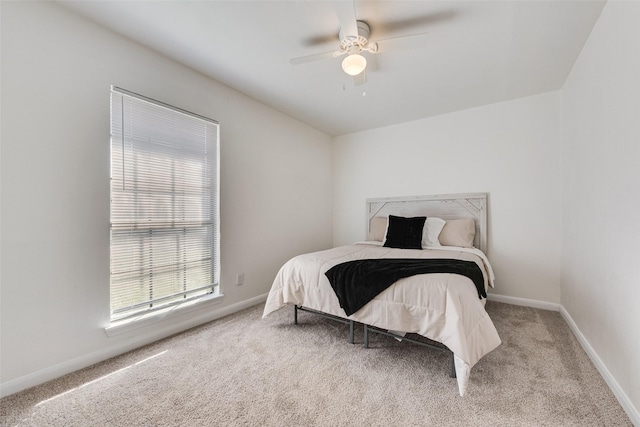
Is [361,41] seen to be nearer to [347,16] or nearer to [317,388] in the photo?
[347,16]

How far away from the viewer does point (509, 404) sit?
1455mm

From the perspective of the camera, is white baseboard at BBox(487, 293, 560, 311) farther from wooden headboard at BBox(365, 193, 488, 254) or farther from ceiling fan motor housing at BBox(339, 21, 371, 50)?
ceiling fan motor housing at BBox(339, 21, 371, 50)

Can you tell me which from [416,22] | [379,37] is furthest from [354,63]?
[416,22]

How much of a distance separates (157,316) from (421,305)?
211 centimetres

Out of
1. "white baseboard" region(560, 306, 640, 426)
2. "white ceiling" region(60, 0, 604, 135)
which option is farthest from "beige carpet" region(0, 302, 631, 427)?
"white ceiling" region(60, 0, 604, 135)

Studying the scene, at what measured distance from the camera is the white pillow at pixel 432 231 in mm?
3195

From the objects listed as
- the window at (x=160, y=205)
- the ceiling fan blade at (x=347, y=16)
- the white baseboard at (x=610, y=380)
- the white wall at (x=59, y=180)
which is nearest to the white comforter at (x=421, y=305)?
the white baseboard at (x=610, y=380)

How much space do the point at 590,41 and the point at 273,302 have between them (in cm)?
330

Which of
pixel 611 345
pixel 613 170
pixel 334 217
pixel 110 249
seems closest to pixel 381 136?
pixel 334 217

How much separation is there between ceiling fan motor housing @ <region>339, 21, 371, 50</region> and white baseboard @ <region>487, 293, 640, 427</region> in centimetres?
265

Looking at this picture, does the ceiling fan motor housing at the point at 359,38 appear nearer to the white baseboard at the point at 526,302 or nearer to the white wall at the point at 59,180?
the white wall at the point at 59,180

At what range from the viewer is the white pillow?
10.5ft

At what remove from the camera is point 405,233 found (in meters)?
3.25

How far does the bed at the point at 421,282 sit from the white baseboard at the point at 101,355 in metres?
0.65
